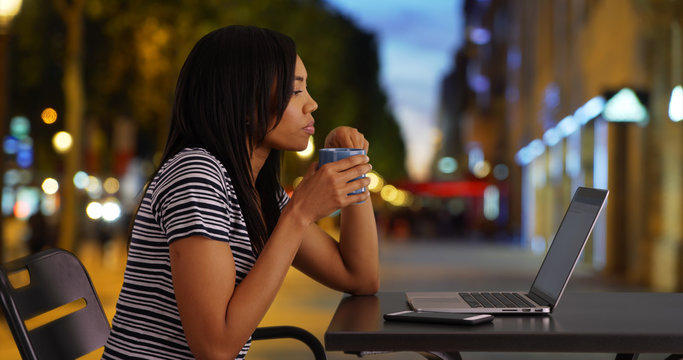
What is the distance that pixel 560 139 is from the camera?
94.9ft

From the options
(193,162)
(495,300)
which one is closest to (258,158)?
(193,162)

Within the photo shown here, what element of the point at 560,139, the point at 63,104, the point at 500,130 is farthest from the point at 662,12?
the point at 500,130

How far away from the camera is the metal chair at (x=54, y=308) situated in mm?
2717

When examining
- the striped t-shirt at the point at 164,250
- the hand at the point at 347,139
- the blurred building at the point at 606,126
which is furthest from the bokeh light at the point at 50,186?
the striped t-shirt at the point at 164,250

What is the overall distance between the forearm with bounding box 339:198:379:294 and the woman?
20.2 inches

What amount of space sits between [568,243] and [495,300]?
277 millimetres

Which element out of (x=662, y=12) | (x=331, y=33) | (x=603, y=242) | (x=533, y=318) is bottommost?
(x=603, y=242)

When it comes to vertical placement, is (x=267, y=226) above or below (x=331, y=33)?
below

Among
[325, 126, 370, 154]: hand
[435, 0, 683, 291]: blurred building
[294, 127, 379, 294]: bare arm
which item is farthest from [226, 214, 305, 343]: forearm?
[435, 0, 683, 291]: blurred building

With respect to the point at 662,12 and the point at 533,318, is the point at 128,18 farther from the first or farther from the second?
the point at 533,318

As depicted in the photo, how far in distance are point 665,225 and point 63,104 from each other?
1982cm

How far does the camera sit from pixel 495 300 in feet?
10.1

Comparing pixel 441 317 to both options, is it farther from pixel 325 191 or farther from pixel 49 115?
pixel 49 115

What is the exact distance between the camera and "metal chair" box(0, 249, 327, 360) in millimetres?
2717
